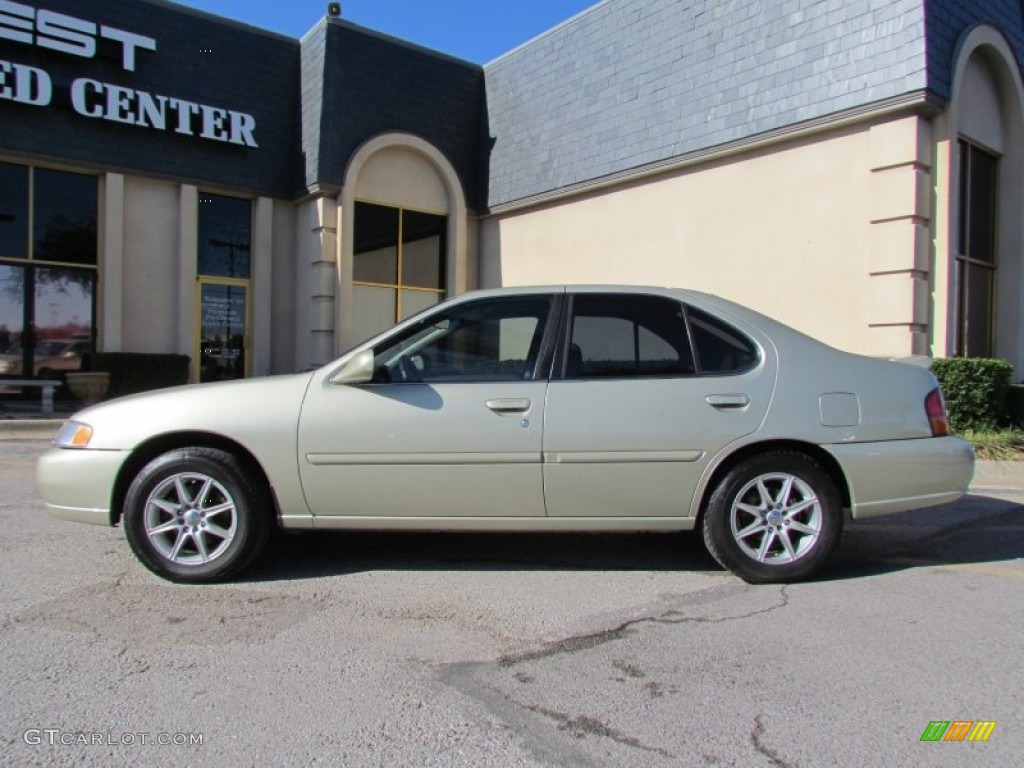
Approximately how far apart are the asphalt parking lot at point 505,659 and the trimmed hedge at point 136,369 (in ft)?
29.2

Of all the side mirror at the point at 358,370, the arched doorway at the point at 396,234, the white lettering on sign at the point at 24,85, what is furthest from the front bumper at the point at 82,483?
the white lettering on sign at the point at 24,85

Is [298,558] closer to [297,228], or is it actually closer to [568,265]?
[568,265]

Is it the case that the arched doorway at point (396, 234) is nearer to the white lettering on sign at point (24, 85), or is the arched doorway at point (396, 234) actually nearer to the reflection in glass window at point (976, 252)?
the white lettering on sign at point (24, 85)

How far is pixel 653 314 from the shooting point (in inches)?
183

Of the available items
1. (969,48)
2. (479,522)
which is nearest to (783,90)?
(969,48)

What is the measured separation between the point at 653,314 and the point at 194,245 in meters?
12.2

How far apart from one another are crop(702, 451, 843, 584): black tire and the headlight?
3581 millimetres

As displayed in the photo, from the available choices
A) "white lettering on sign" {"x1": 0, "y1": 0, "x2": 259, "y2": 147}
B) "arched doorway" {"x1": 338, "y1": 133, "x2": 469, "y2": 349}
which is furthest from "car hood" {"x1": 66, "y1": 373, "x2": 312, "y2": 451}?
"white lettering on sign" {"x1": 0, "y1": 0, "x2": 259, "y2": 147}

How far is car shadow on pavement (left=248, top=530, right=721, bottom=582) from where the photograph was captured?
15.8 ft

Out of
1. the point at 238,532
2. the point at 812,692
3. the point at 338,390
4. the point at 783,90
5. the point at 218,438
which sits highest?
the point at 783,90

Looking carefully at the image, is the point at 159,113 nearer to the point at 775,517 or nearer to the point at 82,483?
the point at 82,483

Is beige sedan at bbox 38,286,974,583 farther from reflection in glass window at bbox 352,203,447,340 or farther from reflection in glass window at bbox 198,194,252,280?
reflection in glass window at bbox 198,194,252,280

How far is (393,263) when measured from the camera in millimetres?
15875

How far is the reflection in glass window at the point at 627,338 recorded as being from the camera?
4508mm
